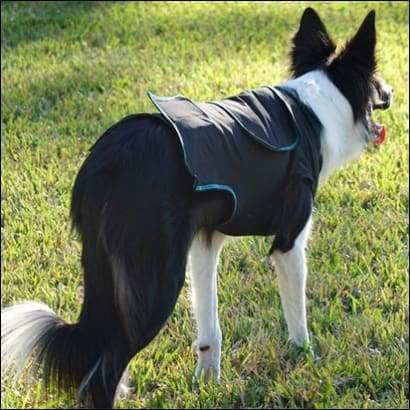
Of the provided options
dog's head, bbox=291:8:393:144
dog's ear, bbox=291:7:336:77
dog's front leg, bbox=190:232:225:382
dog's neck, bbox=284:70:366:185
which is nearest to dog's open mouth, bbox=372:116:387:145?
dog's head, bbox=291:8:393:144

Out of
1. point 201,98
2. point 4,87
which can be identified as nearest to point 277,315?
point 201,98

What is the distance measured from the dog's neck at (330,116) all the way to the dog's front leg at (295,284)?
0.37 m

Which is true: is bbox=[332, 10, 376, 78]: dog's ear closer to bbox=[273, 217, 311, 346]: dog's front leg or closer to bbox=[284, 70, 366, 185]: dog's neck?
bbox=[284, 70, 366, 185]: dog's neck

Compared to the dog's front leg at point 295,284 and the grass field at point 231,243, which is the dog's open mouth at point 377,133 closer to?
the grass field at point 231,243

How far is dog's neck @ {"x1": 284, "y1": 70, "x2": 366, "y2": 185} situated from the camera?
136 inches

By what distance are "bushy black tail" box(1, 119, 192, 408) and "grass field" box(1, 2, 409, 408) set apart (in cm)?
38

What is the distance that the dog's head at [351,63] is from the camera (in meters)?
3.59

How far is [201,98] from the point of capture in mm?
6641

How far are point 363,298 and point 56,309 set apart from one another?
60.0 inches

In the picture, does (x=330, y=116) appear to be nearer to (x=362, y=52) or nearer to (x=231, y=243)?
(x=362, y=52)

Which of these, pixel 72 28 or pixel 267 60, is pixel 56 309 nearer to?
pixel 267 60

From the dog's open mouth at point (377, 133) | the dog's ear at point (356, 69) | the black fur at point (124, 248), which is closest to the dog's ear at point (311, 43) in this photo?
the dog's ear at point (356, 69)

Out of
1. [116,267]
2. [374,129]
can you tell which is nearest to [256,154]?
[116,267]

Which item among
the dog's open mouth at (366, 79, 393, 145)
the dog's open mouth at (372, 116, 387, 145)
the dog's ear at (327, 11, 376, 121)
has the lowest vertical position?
the dog's open mouth at (372, 116, 387, 145)
